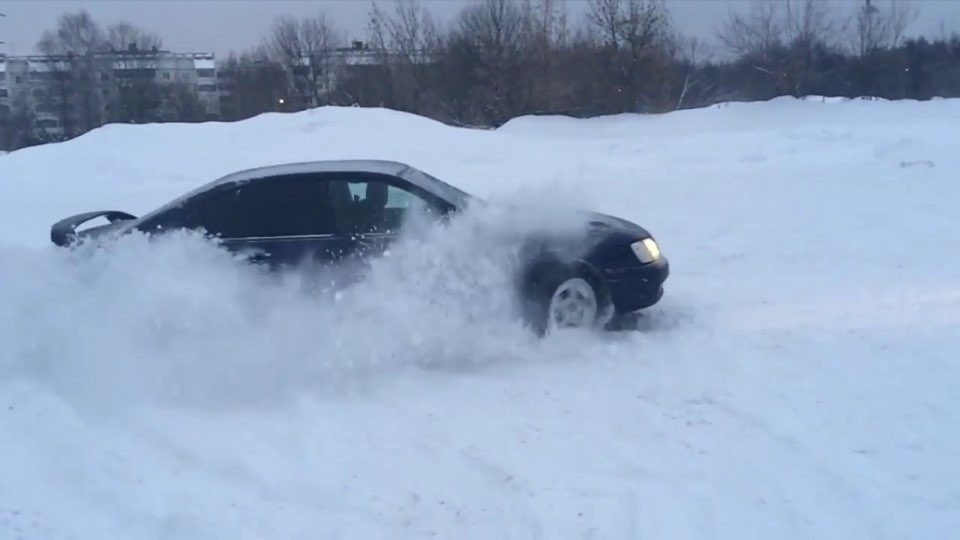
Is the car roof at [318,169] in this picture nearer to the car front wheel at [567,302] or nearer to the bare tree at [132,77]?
the car front wheel at [567,302]

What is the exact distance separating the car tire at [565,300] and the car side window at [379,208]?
101 centimetres

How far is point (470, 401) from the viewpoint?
18.3ft

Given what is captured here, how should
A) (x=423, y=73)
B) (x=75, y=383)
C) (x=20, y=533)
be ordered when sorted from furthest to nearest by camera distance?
(x=423, y=73)
(x=75, y=383)
(x=20, y=533)

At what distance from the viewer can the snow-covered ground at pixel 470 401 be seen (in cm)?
418

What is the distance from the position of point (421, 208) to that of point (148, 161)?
1548cm

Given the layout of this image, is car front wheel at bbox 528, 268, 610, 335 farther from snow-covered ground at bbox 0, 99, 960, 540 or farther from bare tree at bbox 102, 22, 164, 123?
bare tree at bbox 102, 22, 164, 123

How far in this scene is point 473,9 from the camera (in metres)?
44.0

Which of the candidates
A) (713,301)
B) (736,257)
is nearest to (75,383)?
(713,301)

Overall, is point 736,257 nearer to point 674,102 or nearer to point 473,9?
point 674,102

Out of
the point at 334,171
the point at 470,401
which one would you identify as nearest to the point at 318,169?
the point at 334,171

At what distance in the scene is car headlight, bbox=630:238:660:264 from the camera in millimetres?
7004

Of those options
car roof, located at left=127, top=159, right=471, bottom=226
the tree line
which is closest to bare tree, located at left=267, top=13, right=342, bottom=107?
the tree line

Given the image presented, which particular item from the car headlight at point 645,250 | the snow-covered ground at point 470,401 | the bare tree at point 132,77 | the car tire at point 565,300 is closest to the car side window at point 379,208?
the snow-covered ground at point 470,401

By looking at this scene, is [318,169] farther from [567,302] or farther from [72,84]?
[72,84]
